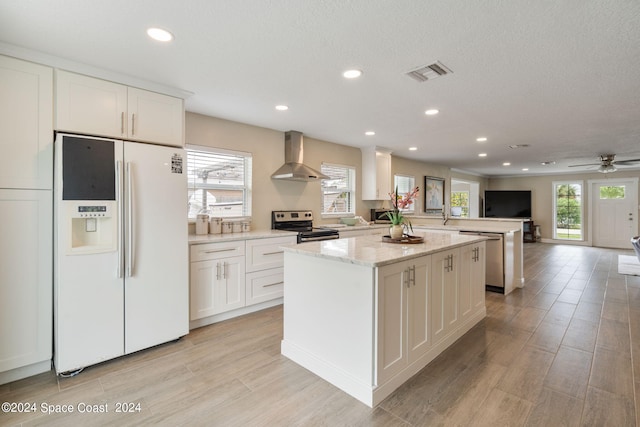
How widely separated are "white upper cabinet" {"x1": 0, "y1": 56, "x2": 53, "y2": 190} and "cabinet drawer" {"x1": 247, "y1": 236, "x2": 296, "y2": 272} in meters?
1.84

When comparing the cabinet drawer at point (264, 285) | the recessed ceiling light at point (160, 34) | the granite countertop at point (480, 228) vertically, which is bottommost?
the cabinet drawer at point (264, 285)

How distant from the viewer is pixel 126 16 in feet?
5.87

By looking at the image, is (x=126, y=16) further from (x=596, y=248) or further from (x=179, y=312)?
(x=596, y=248)

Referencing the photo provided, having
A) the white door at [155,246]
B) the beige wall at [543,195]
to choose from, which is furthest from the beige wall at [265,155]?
the beige wall at [543,195]

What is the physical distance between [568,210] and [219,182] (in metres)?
10.8

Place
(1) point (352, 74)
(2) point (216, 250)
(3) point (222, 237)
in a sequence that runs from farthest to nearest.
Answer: (3) point (222, 237) → (2) point (216, 250) → (1) point (352, 74)

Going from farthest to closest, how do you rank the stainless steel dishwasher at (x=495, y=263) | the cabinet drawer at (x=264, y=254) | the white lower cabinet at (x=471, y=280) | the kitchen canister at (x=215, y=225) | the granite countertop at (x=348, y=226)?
1. the granite countertop at (x=348, y=226)
2. the stainless steel dishwasher at (x=495, y=263)
3. the kitchen canister at (x=215, y=225)
4. the cabinet drawer at (x=264, y=254)
5. the white lower cabinet at (x=471, y=280)

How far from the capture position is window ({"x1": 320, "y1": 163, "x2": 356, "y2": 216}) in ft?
17.6

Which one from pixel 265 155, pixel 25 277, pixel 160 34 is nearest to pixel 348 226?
pixel 265 155

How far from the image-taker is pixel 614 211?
351 inches

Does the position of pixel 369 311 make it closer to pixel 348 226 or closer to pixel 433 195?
pixel 348 226

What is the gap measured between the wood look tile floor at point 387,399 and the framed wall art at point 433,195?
177 inches

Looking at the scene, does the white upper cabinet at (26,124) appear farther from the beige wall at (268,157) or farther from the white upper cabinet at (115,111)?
the beige wall at (268,157)

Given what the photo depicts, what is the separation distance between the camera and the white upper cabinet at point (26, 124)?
211 centimetres
